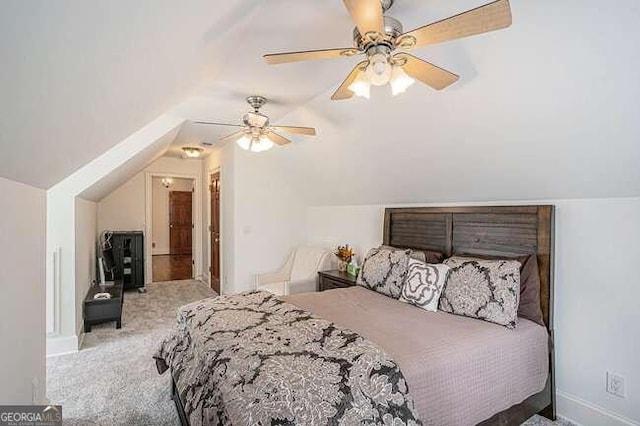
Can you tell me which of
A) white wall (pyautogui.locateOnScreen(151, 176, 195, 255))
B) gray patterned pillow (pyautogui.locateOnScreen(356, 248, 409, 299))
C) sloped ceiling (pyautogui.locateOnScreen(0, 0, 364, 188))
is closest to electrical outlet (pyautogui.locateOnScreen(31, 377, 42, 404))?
sloped ceiling (pyautogui.locateOnScreen(0, 0, 364, 188))

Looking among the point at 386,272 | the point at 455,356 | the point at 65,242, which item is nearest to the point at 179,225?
the point at 65,242

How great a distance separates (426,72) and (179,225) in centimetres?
999

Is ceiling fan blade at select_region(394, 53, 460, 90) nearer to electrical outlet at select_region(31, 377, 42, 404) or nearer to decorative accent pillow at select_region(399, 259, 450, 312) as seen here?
decorative accent pillow at select_region(399, 259, 450, 312)

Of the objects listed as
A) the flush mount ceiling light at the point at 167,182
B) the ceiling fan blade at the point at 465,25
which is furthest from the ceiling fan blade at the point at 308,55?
the flush mount ceiling light at the point at 167,182

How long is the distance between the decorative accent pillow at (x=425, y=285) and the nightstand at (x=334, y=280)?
94 centimetres

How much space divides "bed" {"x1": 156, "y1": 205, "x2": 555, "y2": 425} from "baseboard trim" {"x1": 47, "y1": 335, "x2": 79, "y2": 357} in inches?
63.0

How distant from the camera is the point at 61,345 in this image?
10.5 feet

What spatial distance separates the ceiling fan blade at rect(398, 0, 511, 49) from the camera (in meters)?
1.15

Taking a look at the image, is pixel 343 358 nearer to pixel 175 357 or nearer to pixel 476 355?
pixel 476 355

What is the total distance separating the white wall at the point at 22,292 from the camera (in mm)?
1347

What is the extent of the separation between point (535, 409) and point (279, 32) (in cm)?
285

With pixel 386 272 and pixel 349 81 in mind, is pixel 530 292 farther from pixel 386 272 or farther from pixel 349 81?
pixel 349 81

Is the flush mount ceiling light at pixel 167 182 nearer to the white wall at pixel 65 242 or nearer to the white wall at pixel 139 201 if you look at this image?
the white wall at pixel 139 201

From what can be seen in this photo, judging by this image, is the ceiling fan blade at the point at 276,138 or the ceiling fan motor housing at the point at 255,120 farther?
the ceiling fan blade at the point at 276,138
